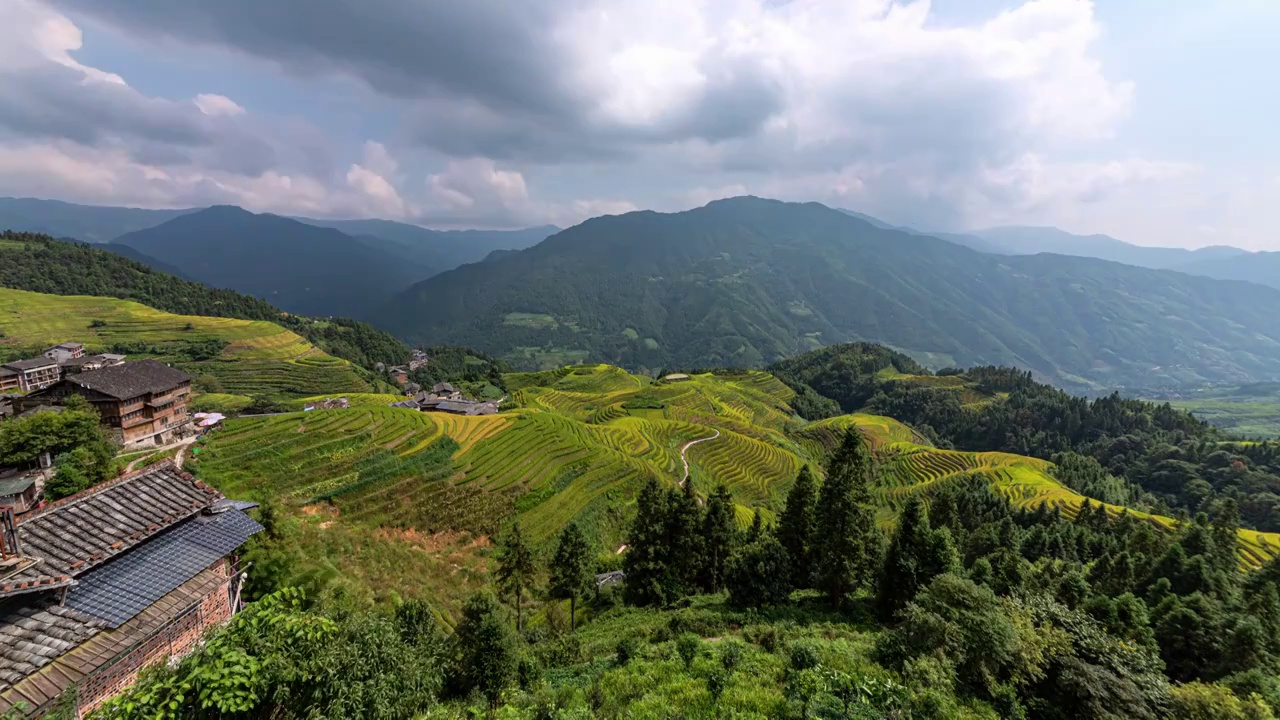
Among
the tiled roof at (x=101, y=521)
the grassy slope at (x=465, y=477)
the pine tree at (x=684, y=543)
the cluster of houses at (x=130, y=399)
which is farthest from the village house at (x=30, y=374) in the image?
the pine tree at (x=684, y=543)

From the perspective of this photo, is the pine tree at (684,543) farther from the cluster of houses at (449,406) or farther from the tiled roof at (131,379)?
the cluster of houses at (449,406)

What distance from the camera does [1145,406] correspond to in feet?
498

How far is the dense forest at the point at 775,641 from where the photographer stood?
873 centimetres

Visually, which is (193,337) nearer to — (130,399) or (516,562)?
(130,399)

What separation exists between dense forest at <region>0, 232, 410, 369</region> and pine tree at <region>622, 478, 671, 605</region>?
5763 inches

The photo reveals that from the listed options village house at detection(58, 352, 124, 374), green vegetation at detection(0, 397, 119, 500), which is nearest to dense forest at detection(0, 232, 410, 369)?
village house at detection(58, 352, 124, 374)

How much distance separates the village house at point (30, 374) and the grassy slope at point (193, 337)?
18.8 meters

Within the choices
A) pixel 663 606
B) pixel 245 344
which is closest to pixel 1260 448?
pixel 663 606

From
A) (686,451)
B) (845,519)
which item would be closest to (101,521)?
(845,519)

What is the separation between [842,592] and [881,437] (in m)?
110

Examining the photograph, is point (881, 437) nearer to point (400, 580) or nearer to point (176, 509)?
point (400, 580)

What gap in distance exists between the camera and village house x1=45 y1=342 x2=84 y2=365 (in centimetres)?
8150

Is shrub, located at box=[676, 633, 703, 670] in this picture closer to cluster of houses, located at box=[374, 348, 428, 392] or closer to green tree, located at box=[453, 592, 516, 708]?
green tree, located at box=[453, 592, 516, 708]

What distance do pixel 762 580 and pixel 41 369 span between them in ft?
368
